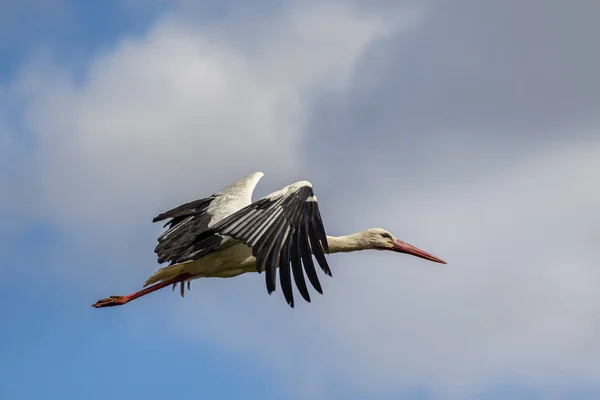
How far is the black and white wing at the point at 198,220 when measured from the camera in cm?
1677

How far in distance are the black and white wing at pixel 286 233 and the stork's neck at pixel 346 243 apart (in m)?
2.70

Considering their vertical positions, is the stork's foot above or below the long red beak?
below

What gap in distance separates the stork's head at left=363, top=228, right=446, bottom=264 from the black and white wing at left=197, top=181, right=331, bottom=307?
3.51 meters

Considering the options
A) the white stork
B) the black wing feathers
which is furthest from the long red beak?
the black wing feathers

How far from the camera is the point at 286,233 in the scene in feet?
49.2

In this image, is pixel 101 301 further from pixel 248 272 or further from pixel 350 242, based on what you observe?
pixel 350 242

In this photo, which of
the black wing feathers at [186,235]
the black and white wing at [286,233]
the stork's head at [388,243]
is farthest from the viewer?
the stork's head at [388,243]

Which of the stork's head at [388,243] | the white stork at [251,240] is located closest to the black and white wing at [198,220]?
the white stork at [251,240]

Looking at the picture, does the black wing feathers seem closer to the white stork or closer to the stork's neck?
the white stork

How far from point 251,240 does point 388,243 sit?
504cm

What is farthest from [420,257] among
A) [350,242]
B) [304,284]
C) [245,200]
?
[304,284]

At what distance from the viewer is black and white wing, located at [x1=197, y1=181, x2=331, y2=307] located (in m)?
14.4

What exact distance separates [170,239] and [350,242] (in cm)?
292

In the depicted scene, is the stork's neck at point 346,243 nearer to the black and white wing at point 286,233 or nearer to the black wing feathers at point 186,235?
the black wing feathers at point 186,235
